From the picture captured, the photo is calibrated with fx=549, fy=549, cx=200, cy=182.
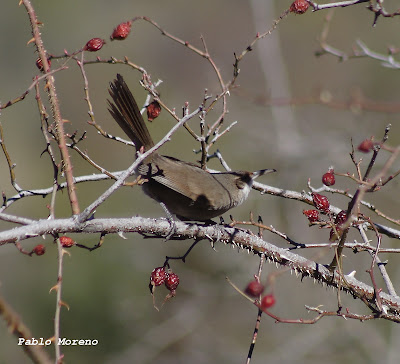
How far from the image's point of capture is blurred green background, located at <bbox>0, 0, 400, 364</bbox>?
5180 mm

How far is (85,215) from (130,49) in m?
11.6

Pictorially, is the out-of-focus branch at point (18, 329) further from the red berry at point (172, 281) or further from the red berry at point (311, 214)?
the red berry at point (311, 214)

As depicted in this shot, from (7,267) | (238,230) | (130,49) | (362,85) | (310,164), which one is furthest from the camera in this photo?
(130,49)

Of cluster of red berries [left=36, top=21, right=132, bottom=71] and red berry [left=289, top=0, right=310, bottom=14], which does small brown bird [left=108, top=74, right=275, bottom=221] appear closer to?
cluster of red berries [left=36, top=21, right=132, bottom=71]

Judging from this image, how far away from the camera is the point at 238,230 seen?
8.84 ft

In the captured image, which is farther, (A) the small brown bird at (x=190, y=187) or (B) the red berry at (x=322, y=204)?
(A) the small brown bird at (x=190, y=187)

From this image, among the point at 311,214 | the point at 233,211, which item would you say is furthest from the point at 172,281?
the point at 233,211

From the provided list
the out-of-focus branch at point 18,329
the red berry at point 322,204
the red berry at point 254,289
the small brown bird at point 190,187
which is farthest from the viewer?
the small brown bird at point 190,187

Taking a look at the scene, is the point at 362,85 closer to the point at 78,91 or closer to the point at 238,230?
the point at 78,91

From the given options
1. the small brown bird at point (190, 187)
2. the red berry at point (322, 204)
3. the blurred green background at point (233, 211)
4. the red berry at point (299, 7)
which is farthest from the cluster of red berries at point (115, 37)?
the red berry at point (322, 204)

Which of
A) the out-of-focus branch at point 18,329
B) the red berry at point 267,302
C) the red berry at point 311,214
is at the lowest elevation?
the out-of-focus branch at point 18,329

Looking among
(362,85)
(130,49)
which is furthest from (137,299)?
(130,49)

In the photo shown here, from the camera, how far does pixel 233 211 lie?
6145 millimetres

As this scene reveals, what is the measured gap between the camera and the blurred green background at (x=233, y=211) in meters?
5.18
